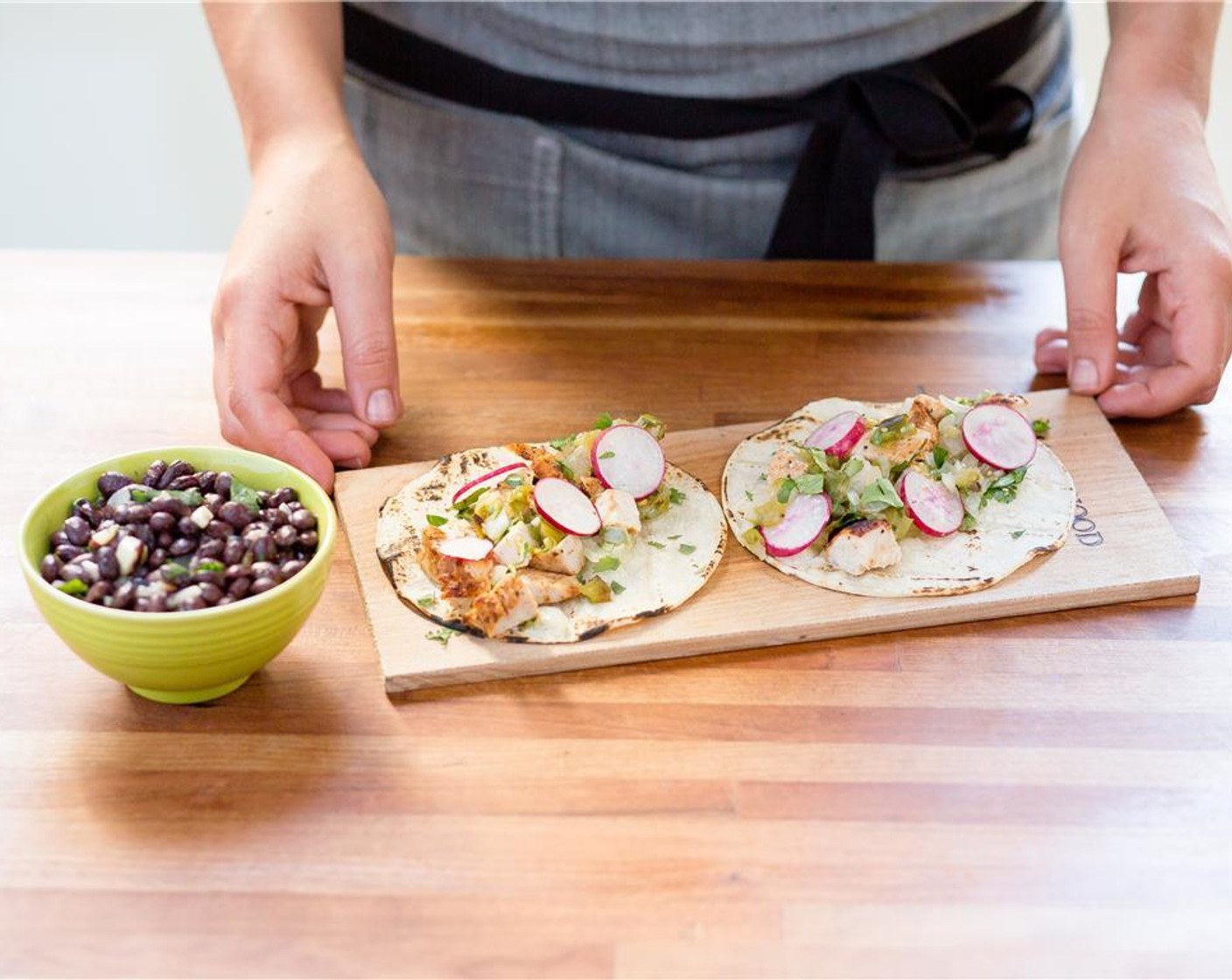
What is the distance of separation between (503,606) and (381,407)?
19.4 inches

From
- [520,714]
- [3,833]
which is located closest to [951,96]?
[520,714]

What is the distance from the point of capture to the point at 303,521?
1.50 meters

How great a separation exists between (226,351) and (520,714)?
0.71m

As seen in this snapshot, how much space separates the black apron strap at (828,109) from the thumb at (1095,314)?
1.18ft

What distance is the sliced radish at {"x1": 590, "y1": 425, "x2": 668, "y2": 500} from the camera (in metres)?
1.73

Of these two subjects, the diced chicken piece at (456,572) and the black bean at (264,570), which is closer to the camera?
the black bean at (264,570)

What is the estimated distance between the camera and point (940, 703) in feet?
5.03

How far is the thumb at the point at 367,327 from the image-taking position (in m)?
1.86

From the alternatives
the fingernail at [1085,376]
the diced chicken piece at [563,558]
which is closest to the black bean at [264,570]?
the diced chicken piece at [563,558]

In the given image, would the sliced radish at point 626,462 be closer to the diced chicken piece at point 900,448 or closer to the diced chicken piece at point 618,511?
the diced chicken piece at point 618,511

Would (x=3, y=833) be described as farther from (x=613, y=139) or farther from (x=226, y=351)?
(x=613, y=139)

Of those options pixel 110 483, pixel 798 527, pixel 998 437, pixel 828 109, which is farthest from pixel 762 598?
pixel 828 109

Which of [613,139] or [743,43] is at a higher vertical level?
[743,43]

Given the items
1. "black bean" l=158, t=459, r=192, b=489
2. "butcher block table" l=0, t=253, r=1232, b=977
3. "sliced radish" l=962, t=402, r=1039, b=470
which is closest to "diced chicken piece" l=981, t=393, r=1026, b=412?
"sliced radish" l=962, t=402, r=1039, b=470
